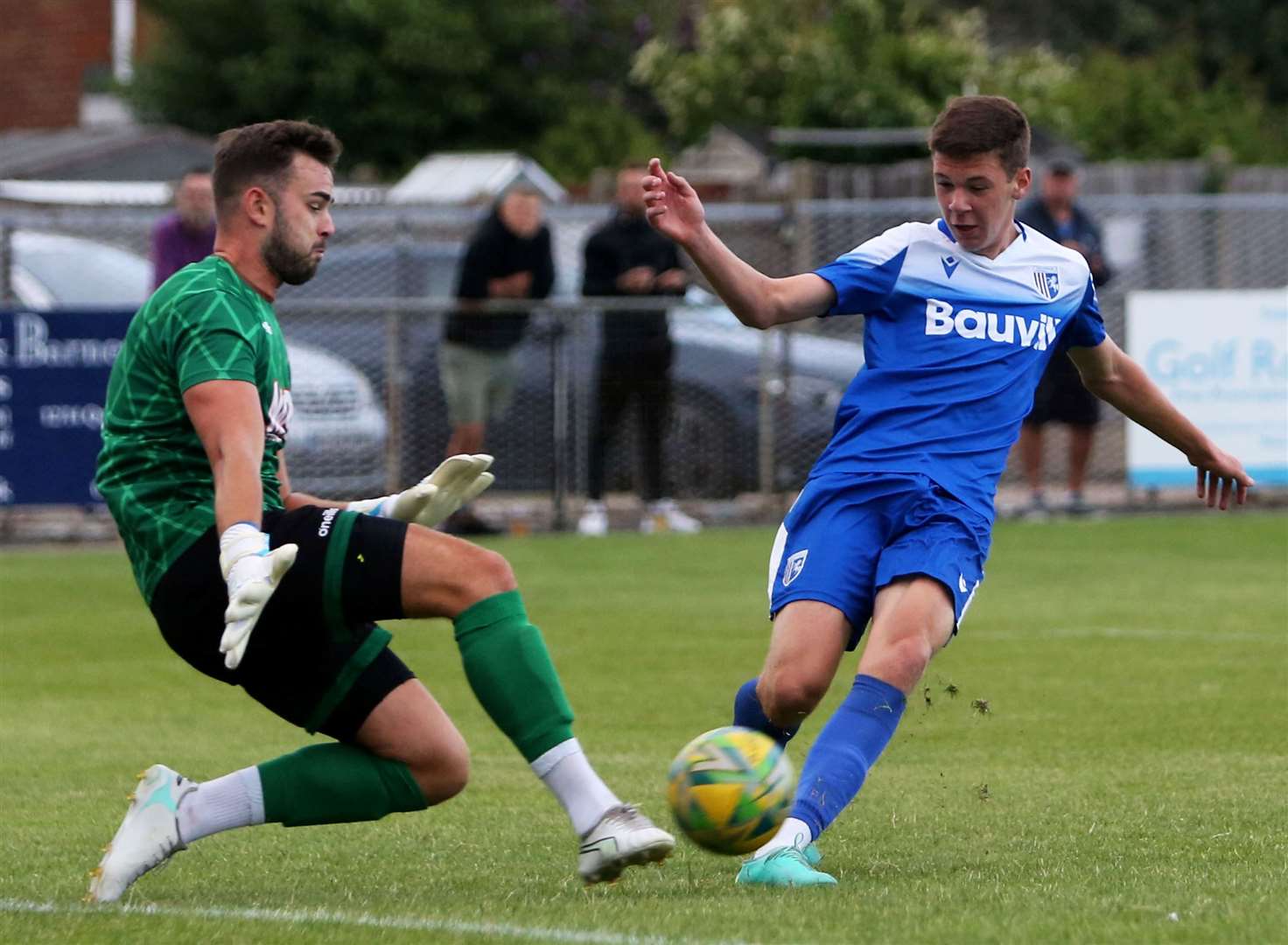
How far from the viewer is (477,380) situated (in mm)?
15695

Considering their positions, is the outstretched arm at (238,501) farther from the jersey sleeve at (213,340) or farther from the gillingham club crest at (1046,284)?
the gillingham club crest at (1046,284)

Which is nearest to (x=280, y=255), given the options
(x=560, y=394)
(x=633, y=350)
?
(x=560, y=394)

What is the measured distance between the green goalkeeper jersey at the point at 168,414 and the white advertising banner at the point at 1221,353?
12.2 meters

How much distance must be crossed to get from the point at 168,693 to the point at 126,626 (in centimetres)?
222

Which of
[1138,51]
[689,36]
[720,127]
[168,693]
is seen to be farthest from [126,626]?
[1138,51]

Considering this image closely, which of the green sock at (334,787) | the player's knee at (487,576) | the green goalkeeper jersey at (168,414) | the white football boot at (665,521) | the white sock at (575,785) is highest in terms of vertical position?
the green goalkeeper jersey at (168,414)

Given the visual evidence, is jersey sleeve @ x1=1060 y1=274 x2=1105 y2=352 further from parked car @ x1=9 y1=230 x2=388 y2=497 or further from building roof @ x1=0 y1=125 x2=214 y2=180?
building roof @ x1=0 y1=125 x2=214 y2=180

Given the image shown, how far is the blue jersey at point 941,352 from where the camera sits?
5.88m

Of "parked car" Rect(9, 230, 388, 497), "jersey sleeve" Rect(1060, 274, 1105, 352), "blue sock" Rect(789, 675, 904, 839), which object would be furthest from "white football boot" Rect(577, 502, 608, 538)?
"blue sock" Rect(789, 675, 904, 839)

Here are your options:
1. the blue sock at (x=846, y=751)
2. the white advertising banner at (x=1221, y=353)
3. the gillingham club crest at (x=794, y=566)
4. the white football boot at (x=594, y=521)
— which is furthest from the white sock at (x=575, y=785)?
the white advertising banner at (x=1221, y=353)

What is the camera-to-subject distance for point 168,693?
380 inches

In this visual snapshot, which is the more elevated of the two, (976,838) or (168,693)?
(976,838)

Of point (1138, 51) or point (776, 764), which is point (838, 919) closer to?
point (776, 764)

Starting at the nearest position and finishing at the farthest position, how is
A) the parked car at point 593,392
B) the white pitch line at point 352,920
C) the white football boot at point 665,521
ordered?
the white pitch line at point 352,920 < the parked car at point 593,392 < the white football boot at point 665,521
